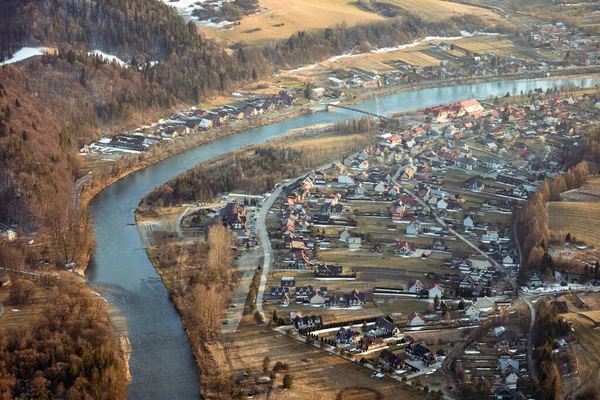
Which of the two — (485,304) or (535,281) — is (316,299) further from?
(535,281)

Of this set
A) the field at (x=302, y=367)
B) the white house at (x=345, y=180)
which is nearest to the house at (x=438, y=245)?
the white house at (x=345, y=180)

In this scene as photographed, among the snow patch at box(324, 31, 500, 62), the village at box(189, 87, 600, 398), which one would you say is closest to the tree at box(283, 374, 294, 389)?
the village at box(189, 87, 600, 398)

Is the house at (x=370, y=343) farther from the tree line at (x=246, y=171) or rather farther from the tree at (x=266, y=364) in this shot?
the tree line at (x=246, y=171)

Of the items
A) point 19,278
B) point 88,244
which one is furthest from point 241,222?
point 19,278

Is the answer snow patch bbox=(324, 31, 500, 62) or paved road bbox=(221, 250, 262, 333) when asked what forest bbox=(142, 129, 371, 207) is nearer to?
paved road bbox=(221, 250, 262, 333)

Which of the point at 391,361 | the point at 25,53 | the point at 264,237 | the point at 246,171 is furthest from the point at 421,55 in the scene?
the point at 391,361

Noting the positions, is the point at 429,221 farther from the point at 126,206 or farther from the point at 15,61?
the point at 15,61
